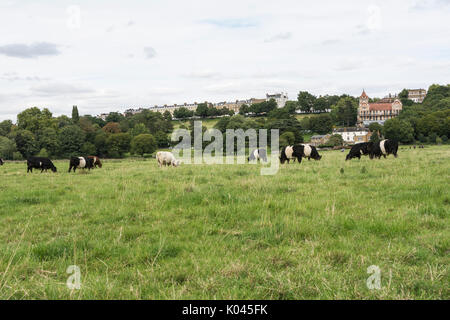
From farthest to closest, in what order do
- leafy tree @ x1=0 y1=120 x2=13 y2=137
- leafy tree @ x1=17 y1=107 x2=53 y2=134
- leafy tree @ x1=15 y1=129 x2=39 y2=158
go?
leafy tree @ x1=0 y1=120 x2=13 y2=137
leafy tree @ x1=17 y1=107 x2=53 y2=134
leafy tree @ x1=15 y1=129 x2=39 y2=158

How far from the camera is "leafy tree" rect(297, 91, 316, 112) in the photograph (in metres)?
190

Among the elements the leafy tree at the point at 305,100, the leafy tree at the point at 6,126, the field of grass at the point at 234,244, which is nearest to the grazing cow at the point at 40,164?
the field of grass at the point at 234,244

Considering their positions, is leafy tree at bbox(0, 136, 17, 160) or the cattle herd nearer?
the cattle herd

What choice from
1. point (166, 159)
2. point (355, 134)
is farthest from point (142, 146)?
point (355, 134)

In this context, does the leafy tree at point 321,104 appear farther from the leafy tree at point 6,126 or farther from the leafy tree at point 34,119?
the leafy tree at point 6,126

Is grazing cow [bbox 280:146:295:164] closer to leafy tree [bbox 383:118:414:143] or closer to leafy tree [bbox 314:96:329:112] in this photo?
leafy tree [bbox 383:118:414:143]

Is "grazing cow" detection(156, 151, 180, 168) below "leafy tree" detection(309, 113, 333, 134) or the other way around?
below

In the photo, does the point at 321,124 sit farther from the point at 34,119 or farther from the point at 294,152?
the point at 294,152

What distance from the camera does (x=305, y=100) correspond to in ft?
625

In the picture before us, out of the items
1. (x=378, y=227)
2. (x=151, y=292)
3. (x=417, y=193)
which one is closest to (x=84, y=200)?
(x=151, y=292)

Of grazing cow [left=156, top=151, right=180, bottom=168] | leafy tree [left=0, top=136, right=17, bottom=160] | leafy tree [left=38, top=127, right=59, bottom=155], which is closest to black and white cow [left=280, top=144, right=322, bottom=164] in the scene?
grazing cow [left=156, top=151, right=180, bottom=168]

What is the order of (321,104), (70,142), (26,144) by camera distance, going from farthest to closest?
(321,104) < (70,142) < (26,144)

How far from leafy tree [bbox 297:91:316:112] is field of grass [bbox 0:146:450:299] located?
18950cm

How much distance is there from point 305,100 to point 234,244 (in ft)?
642
